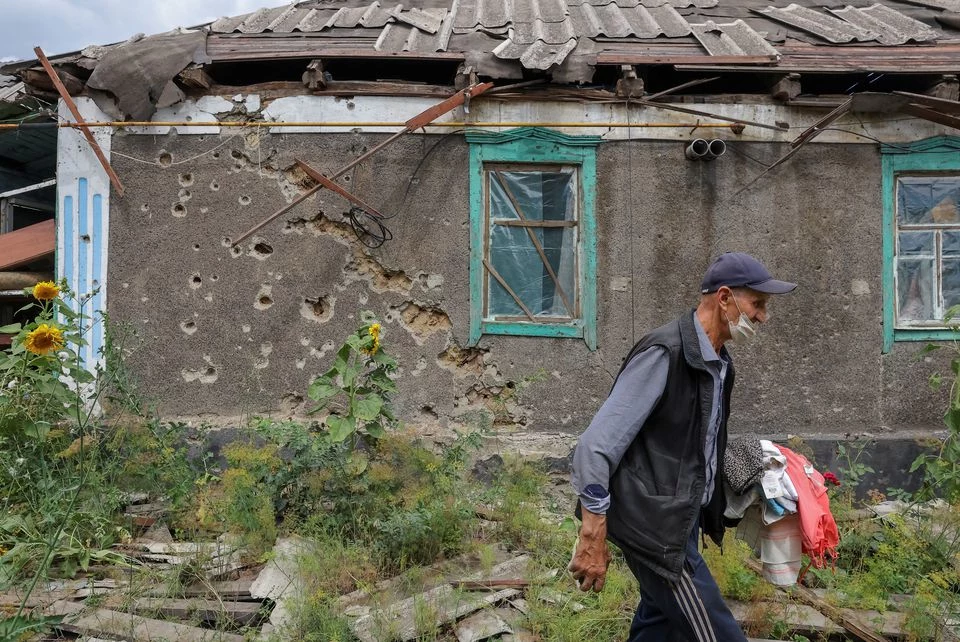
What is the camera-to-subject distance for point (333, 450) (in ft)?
14.1

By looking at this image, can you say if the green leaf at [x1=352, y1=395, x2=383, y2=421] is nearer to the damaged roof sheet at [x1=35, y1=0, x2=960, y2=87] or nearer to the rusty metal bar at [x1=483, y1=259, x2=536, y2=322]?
the rusty metal bar at [x1=483, y1=259, x2=536, y2=322]

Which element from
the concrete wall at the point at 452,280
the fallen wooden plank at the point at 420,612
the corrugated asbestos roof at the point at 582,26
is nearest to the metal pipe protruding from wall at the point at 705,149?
the concrete wall at the point at 452,280

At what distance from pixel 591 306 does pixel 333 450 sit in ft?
7.69

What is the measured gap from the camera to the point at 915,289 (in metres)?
5.59

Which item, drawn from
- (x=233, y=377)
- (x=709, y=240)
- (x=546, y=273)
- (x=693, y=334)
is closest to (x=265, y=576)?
(x=233, y=377)

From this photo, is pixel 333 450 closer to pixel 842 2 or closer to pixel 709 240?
pixel 709 240

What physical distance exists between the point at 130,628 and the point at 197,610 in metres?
0.32

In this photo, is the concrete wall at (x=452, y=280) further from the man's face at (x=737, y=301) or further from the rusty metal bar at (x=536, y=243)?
the man's face at (x=737, y=301)

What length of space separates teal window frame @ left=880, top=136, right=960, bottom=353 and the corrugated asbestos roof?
0.86m

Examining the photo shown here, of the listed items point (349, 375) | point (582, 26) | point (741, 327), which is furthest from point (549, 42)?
point (741, 327)

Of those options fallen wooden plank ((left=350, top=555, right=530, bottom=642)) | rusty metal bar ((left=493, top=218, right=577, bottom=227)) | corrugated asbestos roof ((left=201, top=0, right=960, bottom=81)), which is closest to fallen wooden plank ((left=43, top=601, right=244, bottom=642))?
fallen wooden plank ((left=350, top=555, right=530, bottom=642))

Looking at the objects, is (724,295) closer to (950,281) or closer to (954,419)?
(954,419)

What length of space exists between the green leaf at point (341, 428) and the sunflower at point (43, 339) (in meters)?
1.55

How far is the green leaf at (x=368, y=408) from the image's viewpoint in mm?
4102
